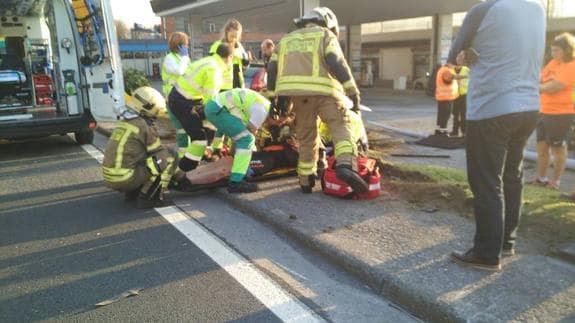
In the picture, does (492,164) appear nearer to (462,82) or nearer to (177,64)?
(177,64)

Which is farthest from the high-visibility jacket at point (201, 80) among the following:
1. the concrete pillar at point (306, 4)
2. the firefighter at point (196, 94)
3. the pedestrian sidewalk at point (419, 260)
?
the concrete pillar at point (306, 4)

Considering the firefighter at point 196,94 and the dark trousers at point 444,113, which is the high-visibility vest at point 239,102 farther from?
the dark trousers at point 444,113

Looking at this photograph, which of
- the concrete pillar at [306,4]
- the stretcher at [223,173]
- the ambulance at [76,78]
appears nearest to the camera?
the stretcher at [223,173]

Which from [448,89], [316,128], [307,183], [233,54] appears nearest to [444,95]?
[448,89]

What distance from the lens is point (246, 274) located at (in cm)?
349

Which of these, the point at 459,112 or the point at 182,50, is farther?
the point at 459,112

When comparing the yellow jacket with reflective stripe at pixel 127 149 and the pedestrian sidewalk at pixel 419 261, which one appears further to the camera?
the yellow jacket with reflective stripe at pixel 127 149

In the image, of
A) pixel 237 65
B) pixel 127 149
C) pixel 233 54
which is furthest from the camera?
pixel 237 65

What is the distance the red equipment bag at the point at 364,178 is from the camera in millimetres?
4918

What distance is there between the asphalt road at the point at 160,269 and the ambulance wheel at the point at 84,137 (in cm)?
360

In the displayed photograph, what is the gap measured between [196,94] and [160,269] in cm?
280

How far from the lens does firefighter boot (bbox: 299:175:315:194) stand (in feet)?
16.9

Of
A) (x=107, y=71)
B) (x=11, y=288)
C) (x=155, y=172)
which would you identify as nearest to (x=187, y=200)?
(x=155, y=172)

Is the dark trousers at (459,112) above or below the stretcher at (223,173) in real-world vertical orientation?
above
